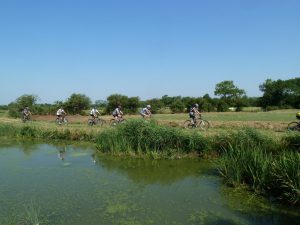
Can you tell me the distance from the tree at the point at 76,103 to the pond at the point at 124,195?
3794cm

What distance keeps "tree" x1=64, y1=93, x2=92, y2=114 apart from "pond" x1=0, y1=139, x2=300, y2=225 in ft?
124

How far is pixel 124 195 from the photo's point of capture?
10406 mm

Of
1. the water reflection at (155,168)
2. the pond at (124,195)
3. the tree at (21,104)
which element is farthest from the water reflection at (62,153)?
the tree at (21,104)

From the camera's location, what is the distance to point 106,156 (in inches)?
677

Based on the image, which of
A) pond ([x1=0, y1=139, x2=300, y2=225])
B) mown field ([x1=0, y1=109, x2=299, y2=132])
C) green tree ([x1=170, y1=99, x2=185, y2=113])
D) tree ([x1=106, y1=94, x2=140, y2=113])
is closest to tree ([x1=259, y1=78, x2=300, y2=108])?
green tree ([x1=170, y1=99, x2=185, y2=113])

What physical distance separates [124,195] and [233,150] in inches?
193

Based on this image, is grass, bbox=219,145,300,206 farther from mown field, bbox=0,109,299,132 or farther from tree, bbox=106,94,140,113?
tree, bbox=106,94,140,113

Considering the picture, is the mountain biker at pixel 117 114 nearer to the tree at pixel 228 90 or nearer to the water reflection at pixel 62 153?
the water reflection at pixel 62 153

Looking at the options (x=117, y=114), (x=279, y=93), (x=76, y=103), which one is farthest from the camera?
(x=279, y=93)

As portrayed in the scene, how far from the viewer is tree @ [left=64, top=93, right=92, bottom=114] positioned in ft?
177

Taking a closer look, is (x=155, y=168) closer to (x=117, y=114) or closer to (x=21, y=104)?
(x=117, y=114)

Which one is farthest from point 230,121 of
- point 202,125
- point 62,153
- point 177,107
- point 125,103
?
point 177,107

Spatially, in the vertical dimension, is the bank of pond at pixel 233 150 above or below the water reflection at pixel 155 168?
above

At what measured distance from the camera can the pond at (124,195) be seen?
8.41m
